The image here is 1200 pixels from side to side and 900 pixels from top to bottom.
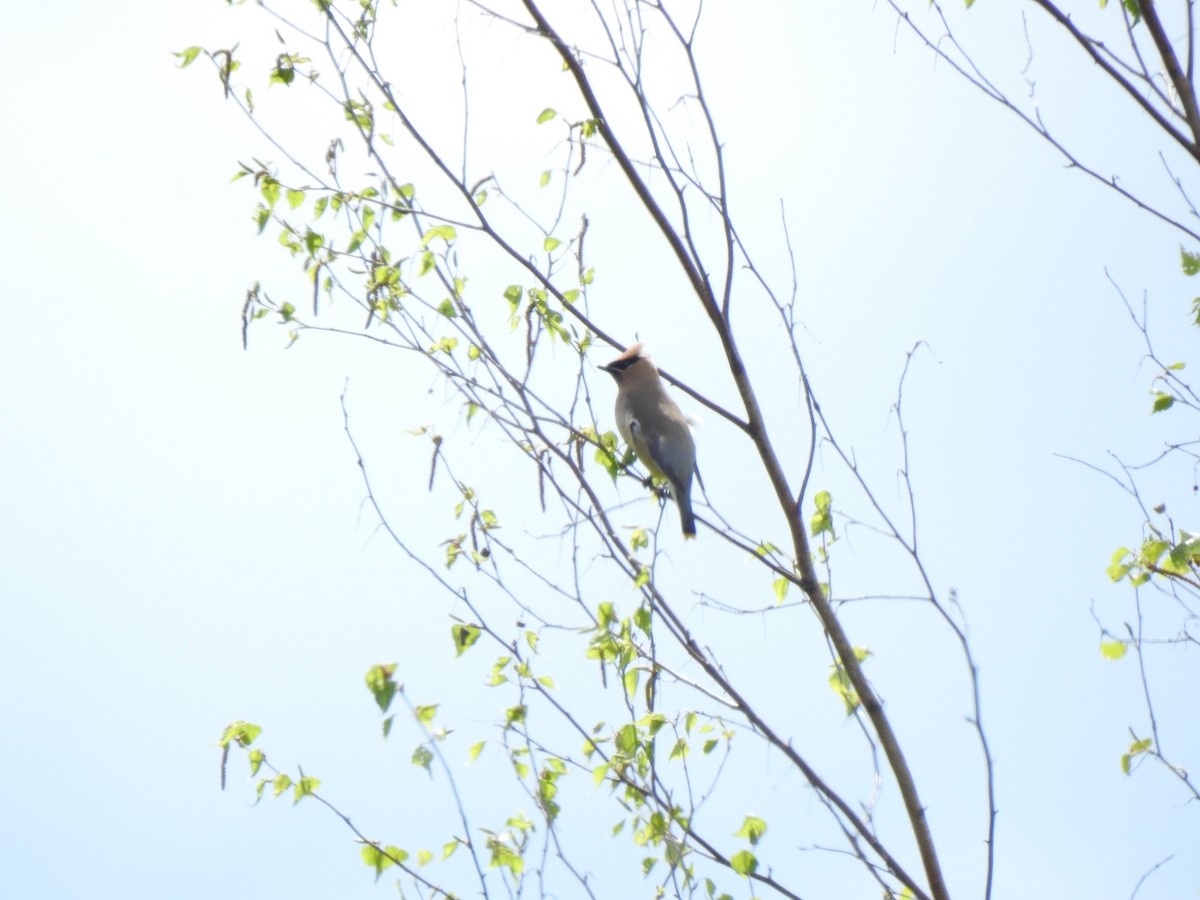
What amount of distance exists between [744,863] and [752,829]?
0.30 m

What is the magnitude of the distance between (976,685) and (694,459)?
4731mm

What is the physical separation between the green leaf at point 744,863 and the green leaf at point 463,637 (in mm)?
996

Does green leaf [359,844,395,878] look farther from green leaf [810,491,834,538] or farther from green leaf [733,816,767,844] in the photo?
green leaf [810,491,834,538]

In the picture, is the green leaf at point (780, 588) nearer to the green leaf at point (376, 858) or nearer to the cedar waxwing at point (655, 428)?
the green leaf at point (376, 858)

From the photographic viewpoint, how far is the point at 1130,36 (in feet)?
11.6

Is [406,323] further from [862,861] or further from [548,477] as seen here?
[862,861]

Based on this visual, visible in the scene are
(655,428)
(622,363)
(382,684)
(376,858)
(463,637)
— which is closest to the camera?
(382,684)

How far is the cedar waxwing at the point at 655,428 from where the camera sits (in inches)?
301

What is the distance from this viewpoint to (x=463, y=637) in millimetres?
3785

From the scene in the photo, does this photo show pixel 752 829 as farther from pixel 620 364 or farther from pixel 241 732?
pixel 620 364

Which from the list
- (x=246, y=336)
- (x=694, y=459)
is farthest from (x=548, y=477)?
(x=694, y=459)

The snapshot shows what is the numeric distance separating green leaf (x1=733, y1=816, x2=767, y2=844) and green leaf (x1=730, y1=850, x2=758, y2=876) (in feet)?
0.69

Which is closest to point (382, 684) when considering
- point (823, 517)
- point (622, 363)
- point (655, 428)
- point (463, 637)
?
point (463, 637)

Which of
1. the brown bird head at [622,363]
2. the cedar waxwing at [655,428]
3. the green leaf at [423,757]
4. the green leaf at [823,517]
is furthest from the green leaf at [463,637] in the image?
the brown bird head at [622,363]
